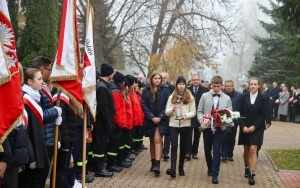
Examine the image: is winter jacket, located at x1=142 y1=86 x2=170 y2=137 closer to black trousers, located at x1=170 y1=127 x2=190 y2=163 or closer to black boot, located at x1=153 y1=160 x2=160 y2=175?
black trousers, located at x1=170 y1=127 x2=190 y2=163

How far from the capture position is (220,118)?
386 inches

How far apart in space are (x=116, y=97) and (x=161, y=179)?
1902 millimetres

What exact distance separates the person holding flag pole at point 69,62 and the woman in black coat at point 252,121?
4059mm

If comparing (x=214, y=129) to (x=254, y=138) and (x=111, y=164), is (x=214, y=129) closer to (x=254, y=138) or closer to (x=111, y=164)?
(x=254, y=138)

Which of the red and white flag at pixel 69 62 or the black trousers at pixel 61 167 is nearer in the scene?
the red and white flag at pixel 69 62

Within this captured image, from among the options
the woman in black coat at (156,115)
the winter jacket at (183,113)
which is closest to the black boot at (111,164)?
the woman in black coat at (156,115)

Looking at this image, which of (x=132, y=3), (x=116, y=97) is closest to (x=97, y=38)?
(x=132, y=3)

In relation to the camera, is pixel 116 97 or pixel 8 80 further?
pixel 116 97

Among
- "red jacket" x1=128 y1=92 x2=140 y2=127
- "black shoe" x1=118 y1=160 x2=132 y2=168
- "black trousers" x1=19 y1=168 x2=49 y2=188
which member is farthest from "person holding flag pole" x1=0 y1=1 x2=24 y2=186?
"red jacket" x1=128 y1=92 x2=140 y2=127

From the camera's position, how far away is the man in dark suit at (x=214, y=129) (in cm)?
991

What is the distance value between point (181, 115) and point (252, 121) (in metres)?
1.42

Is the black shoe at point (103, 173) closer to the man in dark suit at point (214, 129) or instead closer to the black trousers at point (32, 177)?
the man in dark suit at point (214, 129)

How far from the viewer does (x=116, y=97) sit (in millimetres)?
10523

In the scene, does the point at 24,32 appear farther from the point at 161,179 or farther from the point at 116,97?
the point at 161,179
